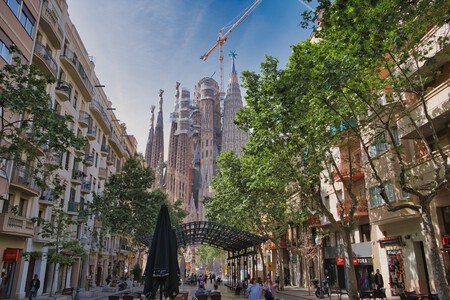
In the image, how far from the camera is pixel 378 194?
909 inches

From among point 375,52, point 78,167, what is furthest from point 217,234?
point 375,52

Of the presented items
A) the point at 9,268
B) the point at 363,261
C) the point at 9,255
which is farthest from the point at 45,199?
the point at 363,261

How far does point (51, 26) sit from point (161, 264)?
21.4 metres

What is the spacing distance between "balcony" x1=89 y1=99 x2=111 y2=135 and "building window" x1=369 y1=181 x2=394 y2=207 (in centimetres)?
2820

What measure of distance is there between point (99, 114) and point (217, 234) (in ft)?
67.6

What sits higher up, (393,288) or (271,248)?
(271,248)

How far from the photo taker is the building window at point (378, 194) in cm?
2178

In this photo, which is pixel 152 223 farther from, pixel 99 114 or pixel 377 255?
pixel 377 255

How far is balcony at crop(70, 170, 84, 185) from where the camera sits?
32.9 meters

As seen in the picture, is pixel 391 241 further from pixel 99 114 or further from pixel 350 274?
pixel 99 114

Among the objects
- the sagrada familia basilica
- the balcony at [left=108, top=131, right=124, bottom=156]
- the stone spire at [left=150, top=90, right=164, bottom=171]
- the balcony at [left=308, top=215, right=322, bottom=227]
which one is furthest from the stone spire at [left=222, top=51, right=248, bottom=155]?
the balcony at [left=308, top=215, right=322, bottom=227]

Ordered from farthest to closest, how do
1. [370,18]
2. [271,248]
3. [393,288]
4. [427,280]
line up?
[271,248] → [393,288] → [427,280] → [370,18]

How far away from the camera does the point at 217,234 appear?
27.2 metres

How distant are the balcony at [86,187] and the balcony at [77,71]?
8.50 metres
